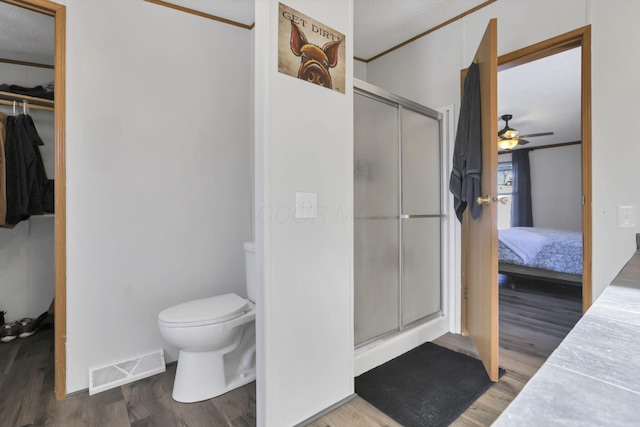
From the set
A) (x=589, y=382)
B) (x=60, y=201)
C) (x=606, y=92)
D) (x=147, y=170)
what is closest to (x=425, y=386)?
(x=589, y=382)

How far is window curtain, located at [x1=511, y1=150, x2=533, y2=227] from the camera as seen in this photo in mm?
6750

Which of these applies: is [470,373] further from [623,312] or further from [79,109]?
[79,109]

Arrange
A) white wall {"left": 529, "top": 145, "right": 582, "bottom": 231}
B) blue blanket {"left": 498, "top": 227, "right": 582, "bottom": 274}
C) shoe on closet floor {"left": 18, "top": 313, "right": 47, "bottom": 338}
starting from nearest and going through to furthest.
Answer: shoe on closet floor {"left": 18, "top": 313, "right": 47, "bottom": 338}
blue blanket {"left": 498, "top": 227, "right": 582, "bottom": 274}
white wall {"left": 529, "top": 145, "right": 582, "bottom": 231}

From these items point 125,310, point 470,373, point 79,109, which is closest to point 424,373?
point 470,373

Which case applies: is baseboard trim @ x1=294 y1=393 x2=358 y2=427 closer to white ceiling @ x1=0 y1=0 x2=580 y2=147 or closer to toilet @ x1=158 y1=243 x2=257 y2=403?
toilet @ x1=158 y1=243 x2=257 y2=403

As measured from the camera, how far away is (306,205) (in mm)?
1498

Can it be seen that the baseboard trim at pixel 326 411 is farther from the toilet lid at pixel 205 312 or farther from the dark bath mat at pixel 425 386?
the toilet lid at pixel 205 312

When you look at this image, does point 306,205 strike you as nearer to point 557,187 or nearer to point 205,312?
point 205,312

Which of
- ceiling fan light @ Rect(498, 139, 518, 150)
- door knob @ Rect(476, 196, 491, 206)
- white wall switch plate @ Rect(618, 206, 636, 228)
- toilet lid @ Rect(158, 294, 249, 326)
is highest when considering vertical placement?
ceiling fan light @ Rect(498, 139, 518, 150)

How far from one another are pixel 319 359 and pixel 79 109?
6.52ft

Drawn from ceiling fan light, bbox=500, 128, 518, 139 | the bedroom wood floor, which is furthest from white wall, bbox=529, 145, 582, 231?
the bedroom wood floor

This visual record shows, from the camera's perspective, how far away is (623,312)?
599 mm

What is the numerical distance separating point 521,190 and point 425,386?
21.4 ft

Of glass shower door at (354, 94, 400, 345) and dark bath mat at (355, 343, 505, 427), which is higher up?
glass shower door at (354, 94, 400, 345)
